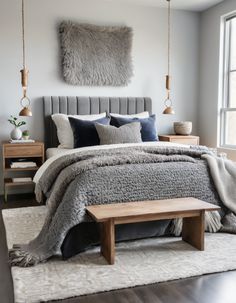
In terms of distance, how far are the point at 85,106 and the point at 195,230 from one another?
274 cm

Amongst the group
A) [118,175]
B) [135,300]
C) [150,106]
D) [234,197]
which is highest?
[150,106]

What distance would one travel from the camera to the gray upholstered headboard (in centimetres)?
473

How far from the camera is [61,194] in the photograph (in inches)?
109

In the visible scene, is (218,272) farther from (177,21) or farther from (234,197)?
(177,21)

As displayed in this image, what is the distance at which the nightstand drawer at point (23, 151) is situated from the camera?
167 inches

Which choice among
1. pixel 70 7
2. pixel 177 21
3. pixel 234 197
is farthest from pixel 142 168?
pixel 177 21

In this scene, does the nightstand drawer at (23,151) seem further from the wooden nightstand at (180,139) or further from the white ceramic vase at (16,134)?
the wooden nightstand at (180,139)

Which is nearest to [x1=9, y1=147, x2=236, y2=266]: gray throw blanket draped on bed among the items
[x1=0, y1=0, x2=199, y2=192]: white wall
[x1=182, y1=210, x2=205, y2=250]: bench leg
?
[x1=182, y1=210, x2=205, y2=250]: bench leg

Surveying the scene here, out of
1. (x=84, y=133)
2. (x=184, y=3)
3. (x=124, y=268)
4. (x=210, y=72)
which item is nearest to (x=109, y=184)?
(x=124, y=268)

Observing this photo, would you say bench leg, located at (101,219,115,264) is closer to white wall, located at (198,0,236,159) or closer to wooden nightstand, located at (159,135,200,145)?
wooden nightstand, located at (159,135,200,145)

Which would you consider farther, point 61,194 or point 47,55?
point 47,55

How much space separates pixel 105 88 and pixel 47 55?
929 millimetres

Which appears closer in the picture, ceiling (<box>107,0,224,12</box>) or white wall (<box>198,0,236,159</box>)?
ceiling (<box>107,0,224,12</box>)

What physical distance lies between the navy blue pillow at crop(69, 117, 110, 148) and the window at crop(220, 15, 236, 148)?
6.91 feet
